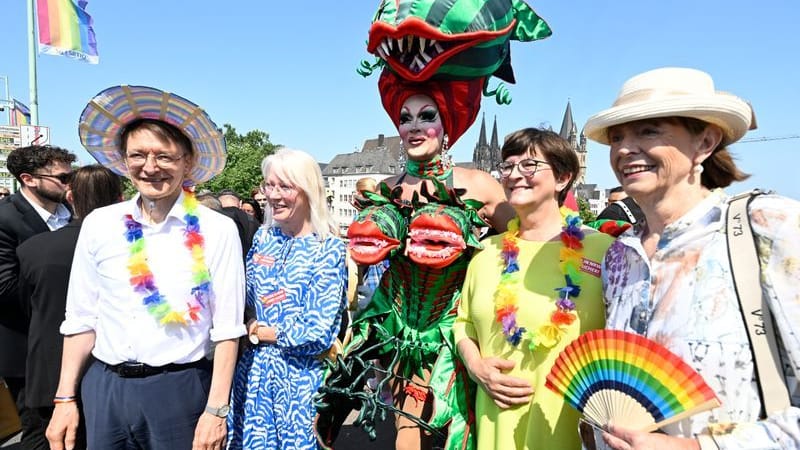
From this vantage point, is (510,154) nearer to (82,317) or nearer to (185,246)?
(185,246)

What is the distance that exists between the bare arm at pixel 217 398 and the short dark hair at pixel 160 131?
3.05 feet

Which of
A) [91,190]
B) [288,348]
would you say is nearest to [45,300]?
[91,190]

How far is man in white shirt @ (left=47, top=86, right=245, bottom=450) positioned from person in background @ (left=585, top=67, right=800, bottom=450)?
1604mm

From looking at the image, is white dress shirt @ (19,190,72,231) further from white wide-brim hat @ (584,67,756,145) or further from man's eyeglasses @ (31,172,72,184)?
white wide-brim hat @ (584,67,756,145)

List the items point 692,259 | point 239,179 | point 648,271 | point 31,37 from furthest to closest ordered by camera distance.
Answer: point 239,179
point 31,37
point 648,271
point 692,259

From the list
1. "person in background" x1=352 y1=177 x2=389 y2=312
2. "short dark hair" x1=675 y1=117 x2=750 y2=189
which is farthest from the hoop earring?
"short dark hair" x1=675 y1=117 x2=750 y2=189

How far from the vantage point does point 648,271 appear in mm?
1377

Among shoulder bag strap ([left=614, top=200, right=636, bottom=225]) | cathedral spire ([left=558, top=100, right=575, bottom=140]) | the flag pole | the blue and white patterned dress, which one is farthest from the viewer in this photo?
cathedral spire ([left=558, top=100, right=575, bottom=140])

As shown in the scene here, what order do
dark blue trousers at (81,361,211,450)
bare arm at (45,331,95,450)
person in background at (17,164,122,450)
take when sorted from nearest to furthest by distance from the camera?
dark blue trousers at (81,361,211,450) → bare arm at (45,331,95,450) → person in background at (17,164,122,450)

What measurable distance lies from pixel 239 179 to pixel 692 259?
3644 centimetres

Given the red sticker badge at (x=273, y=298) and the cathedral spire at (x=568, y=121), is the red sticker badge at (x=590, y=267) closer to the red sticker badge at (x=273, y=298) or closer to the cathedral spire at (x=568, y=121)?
the red sticker badge at (x=273, y=298)

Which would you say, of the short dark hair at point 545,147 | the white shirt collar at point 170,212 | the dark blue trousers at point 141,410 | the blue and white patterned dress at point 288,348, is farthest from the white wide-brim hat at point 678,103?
the dark blue trousers at point 141,410

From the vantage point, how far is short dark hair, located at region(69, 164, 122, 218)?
2.80 metres

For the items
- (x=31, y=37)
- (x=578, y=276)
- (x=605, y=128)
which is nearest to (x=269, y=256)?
(x=578, y=276)
